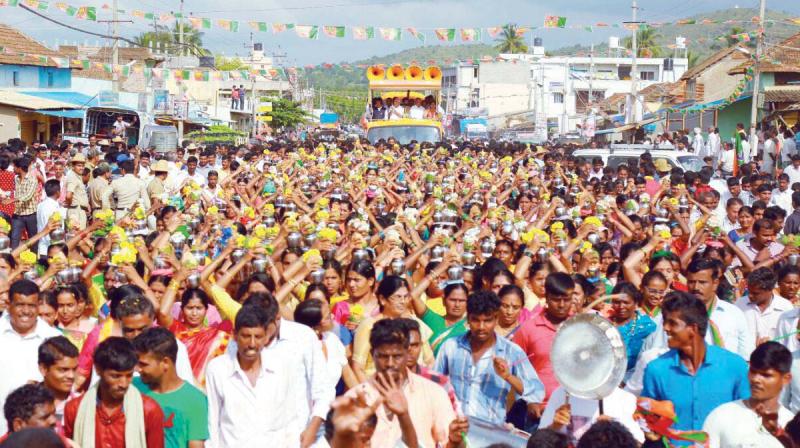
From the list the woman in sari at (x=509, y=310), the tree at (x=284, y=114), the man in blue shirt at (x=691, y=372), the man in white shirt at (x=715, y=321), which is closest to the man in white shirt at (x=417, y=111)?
the man in white shirt at (x=715, y=321)

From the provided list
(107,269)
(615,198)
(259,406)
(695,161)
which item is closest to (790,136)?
(695,161)

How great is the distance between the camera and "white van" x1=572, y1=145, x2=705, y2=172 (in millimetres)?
19375

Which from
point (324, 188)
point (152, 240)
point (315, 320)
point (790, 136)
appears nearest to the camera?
point (315, 320)

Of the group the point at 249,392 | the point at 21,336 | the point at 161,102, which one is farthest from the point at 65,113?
the point at 249,392

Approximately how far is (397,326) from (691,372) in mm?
1508

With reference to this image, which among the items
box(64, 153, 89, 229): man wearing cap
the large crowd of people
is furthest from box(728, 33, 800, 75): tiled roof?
box(64, 153, 89, 229): man wearing cap

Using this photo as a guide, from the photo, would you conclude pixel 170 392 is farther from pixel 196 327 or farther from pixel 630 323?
pixel 630 323

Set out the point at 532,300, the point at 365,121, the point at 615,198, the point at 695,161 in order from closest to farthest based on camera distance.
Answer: the point at 532,300 → the point at 615,198 → the point at 695,161 → the point at 365,121

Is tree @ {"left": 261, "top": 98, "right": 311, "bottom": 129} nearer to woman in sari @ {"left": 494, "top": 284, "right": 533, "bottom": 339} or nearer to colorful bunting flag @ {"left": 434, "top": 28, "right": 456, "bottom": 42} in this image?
colorful bunting flag @ {"left": 434, "top": 28, "right": 456, "bottom": 42}

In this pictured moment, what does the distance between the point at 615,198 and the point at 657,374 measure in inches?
316

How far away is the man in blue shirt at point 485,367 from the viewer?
20.4 feet

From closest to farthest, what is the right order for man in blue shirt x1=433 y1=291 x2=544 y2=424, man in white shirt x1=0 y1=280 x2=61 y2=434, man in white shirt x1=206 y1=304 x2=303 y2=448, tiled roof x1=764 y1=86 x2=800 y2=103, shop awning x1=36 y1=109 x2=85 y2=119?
man in white shirt x1=206 y1=304 x2=303 y2=448
man in blue shirt x1=433 y1=291 x2=544 y2=424
man in white shirt x1=0 y1=280 x2=61 y2=434
tiled roof x1=764 y1=86 x2=800 y2=103
shop awning x1=36 y1=109 x2=85 y2=119

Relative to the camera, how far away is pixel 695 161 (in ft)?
63.9

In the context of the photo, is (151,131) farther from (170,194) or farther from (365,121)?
(170,194)
